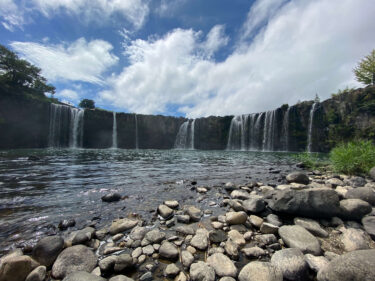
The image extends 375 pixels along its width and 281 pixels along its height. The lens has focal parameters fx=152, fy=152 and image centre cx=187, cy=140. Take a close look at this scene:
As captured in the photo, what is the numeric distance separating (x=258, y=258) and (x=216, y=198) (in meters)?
2.70

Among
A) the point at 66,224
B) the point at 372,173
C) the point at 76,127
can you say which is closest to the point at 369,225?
the point at 372,173

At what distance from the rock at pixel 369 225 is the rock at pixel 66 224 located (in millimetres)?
6007

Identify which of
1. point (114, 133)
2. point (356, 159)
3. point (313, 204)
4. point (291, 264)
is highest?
point (114, 133)

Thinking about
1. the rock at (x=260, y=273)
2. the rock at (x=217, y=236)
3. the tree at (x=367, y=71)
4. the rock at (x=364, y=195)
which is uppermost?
the tree at (x=367, y=71)

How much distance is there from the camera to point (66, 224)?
3363 millimetres

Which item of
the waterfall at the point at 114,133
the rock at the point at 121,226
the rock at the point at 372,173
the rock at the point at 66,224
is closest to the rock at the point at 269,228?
the rock at the point at 121,226

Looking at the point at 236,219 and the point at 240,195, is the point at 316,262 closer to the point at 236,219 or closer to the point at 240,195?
the point at 236,219

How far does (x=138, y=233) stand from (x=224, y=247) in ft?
5.46

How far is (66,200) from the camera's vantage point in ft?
15.5

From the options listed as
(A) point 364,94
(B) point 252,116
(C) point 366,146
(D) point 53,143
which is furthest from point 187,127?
(C) point 366,146

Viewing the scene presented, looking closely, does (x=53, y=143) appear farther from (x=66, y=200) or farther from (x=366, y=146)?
(x=366, y=146)

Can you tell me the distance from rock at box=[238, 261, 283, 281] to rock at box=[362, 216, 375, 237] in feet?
7.87

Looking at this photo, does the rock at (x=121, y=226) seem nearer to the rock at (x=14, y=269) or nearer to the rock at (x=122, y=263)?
the rock at (x=122, y=263)

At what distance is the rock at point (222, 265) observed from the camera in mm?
2033
